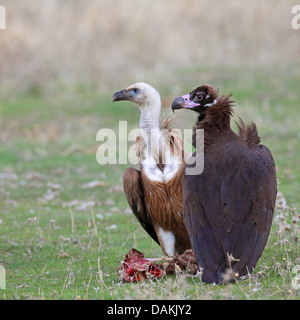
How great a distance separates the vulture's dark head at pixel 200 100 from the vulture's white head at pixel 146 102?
0.72 meters

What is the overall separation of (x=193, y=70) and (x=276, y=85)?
315 centimetres

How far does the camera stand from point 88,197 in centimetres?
1092

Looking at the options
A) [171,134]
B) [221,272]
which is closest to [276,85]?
[171,134]

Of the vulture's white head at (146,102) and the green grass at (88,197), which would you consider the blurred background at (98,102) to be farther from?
the vulture's white head at (146,102)

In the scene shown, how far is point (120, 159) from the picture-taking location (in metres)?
13.7

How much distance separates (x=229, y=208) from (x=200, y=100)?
123 cm

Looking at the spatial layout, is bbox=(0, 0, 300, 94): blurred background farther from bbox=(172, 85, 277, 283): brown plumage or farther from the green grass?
bbox=(172, 85, 277, 283): brown plumage

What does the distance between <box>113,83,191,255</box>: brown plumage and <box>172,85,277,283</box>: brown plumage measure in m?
0.67

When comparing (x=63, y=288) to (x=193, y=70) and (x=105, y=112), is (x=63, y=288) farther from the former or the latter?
(x=193, y=70)

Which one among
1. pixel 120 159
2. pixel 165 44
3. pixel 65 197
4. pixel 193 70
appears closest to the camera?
pixel 65 197

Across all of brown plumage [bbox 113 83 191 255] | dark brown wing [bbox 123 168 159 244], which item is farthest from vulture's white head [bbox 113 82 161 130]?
dark brown wing [bbox 123 168 159 244]

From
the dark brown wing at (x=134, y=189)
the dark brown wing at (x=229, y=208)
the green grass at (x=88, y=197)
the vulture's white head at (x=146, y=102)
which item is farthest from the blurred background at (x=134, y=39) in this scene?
the dark brown wing at (x=229, y=208)

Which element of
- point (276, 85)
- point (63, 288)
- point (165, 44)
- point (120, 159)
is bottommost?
point (63, 288)

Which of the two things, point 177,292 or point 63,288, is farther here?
point 63,288
